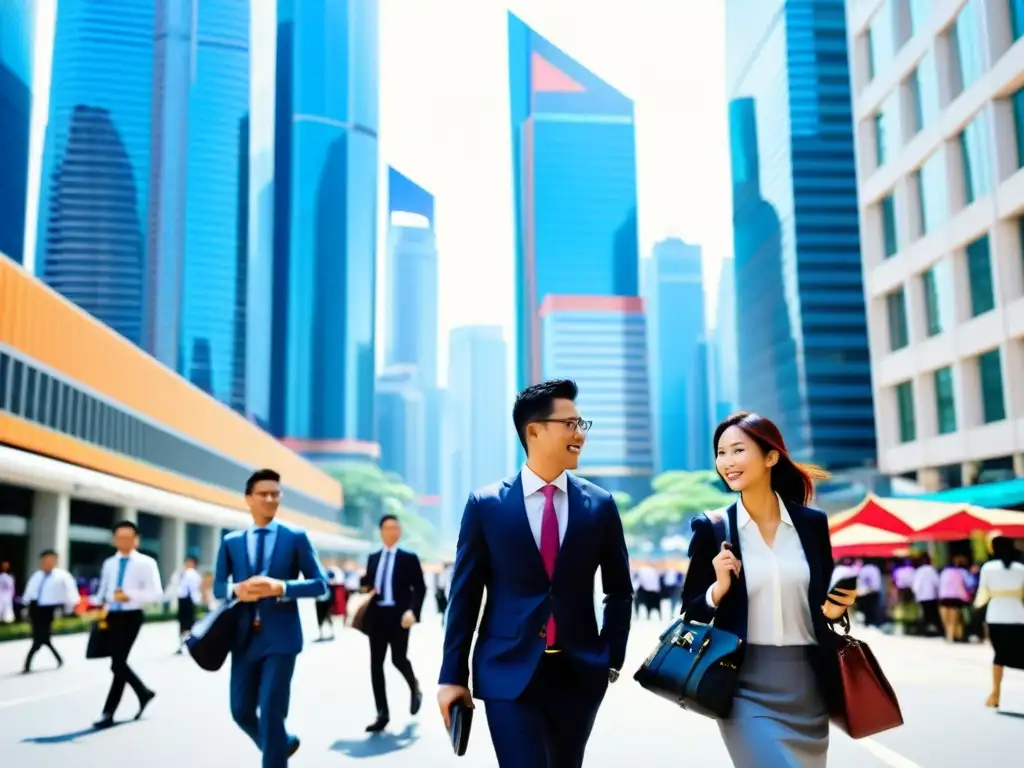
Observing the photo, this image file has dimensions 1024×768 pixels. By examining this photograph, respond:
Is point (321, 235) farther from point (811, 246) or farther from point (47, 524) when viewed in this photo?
point (47, 524)

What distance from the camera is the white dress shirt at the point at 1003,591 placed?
10.9 m

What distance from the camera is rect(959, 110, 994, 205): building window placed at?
33.9 metres

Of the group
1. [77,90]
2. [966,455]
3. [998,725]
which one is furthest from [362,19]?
[998,725]

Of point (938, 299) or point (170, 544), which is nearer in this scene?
point (938, 299)

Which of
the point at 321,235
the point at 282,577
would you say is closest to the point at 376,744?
the point at 282,577

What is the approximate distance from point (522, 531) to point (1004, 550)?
8.40m

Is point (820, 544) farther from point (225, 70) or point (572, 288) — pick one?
point (572, 288)

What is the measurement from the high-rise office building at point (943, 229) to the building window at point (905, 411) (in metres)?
0.05

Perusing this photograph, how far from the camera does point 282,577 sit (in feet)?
22.0

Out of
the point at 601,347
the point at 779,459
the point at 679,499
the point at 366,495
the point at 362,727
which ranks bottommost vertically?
the point at 362,727

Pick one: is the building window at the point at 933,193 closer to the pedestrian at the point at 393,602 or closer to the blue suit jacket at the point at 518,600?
the pedestrian at the point at 393,602

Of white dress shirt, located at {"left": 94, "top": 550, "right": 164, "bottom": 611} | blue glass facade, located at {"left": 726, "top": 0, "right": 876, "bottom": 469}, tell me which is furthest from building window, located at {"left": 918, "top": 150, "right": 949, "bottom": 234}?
blue glass facade, located at {"left": 726, "top": 0, "right": 876, "bottom": 469}

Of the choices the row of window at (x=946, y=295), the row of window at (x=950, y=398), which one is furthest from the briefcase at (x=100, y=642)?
the row of window at (x=950, y=398)

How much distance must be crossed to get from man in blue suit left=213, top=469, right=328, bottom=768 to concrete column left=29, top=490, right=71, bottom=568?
102ft
